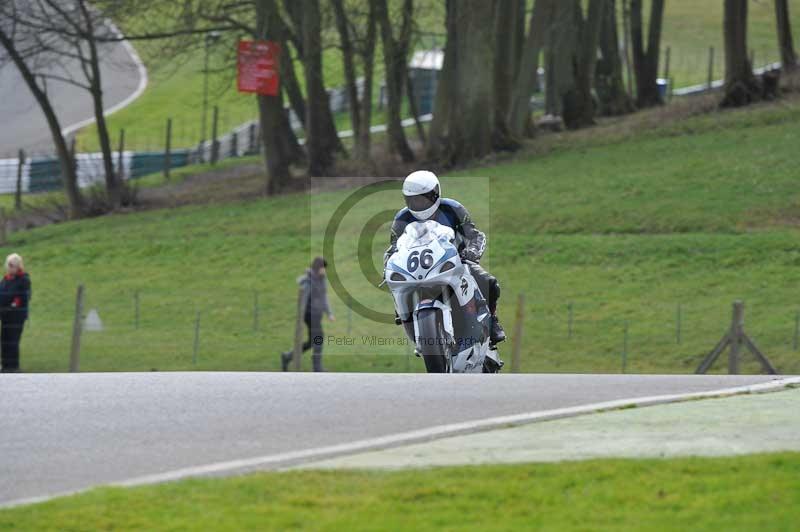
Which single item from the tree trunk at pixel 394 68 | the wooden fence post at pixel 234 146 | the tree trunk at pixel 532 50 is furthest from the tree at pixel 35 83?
the wooden fence post at pixel 234 146

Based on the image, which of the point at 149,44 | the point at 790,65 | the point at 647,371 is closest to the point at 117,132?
the point at 149,44

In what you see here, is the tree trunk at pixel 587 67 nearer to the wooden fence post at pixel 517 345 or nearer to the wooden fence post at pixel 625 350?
the wooden fence post at pixel 625 350

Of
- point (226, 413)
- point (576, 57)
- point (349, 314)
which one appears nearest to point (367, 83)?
point (576, 57)

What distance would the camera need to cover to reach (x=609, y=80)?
48.6 metres

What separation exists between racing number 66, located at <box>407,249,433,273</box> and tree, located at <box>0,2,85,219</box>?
27.2 m

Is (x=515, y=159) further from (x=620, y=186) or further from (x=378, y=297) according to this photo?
(x=378, y=297)

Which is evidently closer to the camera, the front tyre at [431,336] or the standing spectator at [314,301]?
the front tyre at [431,336]

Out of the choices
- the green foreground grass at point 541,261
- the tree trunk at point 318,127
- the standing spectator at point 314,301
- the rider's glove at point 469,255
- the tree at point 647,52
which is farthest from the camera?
the tree at point 647,52

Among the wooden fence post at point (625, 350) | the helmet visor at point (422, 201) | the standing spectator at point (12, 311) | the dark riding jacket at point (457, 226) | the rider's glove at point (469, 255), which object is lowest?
the wooden fence post at point (625, 350)

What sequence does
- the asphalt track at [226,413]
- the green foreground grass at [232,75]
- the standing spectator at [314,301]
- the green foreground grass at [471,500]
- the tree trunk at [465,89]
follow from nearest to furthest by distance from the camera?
1. the green foreground grass at [471,500]
2. the asphalt track at [226,413]
3. the standing spectator at [314,301]
4. the tree trunk at [465,89]
5. the green foreground grass at [232,75]

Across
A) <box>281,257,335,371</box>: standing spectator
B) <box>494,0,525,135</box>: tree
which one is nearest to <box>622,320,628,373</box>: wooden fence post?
<box>281,257,335,371</box>: standing spectator

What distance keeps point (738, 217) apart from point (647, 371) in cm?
1012

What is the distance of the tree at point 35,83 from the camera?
3791 cm

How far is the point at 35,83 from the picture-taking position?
39.8 metres
